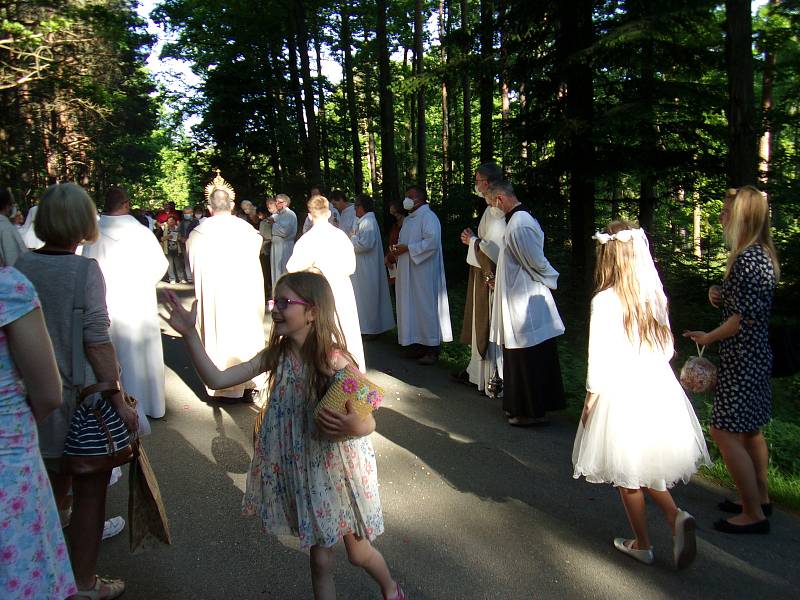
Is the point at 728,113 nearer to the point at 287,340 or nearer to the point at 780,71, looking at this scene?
the point at 780,71

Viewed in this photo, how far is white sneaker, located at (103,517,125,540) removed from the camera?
4.45 meters

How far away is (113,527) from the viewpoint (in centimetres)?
450

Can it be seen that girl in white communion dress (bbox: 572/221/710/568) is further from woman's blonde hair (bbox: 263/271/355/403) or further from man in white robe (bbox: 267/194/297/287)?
man in white robe (bbox: 267/194/297/287)

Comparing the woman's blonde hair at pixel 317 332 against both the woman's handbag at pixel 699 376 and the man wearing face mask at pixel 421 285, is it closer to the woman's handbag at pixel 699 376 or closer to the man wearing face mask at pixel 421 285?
the woman's handbag at pixel 699 376

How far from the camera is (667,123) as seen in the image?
10.5 meters

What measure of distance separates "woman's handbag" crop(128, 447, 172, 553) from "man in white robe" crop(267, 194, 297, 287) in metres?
10.7

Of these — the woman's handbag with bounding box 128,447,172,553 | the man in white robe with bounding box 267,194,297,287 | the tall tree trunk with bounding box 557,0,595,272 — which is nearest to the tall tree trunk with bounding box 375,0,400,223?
the man in white robe with bounding box 267,194,297,287

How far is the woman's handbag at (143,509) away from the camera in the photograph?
3.47 meters

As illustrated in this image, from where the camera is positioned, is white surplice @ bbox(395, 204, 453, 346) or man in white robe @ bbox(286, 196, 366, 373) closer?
man in white robe @ bbox(286, 196, 366, 373)

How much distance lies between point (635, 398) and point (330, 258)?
15.3ft

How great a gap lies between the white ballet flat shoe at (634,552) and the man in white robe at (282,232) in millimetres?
10774

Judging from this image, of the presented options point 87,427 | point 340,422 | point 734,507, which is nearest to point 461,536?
point 734,507

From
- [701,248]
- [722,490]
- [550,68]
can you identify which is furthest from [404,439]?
[701,248]

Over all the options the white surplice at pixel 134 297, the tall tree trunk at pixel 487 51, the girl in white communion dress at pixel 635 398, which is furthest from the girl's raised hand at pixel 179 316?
the tall tree trunk at pixel 487 51
